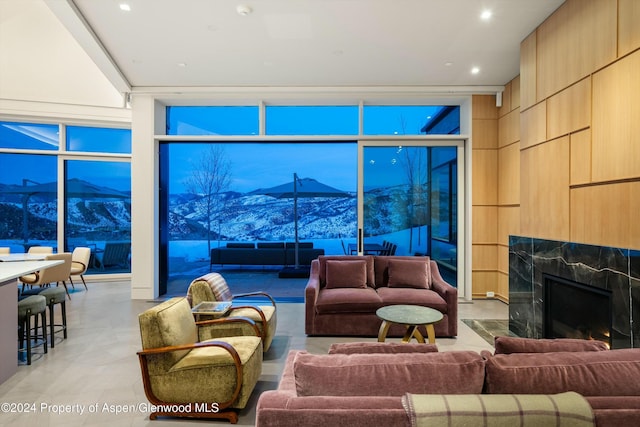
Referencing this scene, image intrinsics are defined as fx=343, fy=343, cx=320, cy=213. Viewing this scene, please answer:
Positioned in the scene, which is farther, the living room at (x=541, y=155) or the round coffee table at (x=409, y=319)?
the round coffee table at (x=409, y=319)

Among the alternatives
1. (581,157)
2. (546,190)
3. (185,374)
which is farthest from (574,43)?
(185,374)

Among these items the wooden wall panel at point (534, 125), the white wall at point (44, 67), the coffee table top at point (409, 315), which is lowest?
the coffee table top at point (409, 315)

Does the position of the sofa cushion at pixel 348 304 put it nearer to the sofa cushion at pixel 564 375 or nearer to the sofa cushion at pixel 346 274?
the sofa cushion at pixel 346 274

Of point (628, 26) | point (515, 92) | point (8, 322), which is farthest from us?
point (515, 92)

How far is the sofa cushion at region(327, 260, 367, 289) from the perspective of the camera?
456 centimetres

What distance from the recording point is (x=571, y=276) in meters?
3.16

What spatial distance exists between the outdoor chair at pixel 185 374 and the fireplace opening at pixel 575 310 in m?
2.92

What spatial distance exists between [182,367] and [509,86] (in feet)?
18.7

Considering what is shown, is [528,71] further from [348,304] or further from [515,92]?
[348,304]

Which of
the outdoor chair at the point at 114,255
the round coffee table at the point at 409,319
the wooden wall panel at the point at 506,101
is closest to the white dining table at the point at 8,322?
the round coffee table at the point at 409,319

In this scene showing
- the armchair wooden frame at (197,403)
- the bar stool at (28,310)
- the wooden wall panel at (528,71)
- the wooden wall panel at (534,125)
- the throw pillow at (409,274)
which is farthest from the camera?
the throw pillow at (409,274)

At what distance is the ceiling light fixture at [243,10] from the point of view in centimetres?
347

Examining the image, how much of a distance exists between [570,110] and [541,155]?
572 millimetres

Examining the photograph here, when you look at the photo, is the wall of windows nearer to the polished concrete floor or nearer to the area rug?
the polished concrete floor
